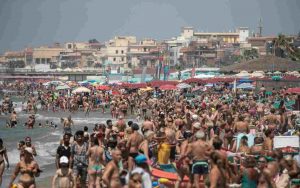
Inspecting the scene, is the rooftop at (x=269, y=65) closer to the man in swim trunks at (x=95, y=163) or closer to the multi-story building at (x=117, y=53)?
the man in swim trunks at (x=95, y=163)

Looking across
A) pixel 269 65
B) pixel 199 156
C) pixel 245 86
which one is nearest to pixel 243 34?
pixel 269 65

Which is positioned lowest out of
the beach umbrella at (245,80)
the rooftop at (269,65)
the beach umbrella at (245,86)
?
the beach umbrella at (245,86)

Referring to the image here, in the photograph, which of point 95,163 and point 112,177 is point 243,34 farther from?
point 112,177

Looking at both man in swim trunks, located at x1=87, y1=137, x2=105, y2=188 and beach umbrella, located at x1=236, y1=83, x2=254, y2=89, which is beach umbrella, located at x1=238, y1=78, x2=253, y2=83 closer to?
beach umbrella, located at x1=236, y1=83, x2=254, y2=89

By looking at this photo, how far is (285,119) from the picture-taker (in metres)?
18.8

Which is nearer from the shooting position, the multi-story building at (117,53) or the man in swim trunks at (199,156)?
the man in swim trunks at (199,156)

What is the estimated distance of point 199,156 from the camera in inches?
455

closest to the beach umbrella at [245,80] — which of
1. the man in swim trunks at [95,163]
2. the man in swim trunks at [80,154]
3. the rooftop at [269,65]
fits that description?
the rooftop at [269,65]

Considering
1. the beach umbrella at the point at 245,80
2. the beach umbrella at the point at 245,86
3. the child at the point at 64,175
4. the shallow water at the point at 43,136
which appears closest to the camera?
the child at the point at 64,175

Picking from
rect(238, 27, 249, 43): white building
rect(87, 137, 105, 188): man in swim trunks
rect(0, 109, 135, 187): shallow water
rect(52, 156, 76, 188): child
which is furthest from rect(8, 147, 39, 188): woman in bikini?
rect(238, 27, 249, 43): white building

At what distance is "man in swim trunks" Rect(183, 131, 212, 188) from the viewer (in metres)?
11.2

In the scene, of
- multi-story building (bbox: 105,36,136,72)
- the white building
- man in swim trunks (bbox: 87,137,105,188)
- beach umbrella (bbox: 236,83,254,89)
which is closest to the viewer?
man in swim trunks (bbox: 87,137,105,188)

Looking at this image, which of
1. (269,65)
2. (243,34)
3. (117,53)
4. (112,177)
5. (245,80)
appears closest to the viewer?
(112,177)

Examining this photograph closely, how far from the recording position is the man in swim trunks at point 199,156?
1116cm
